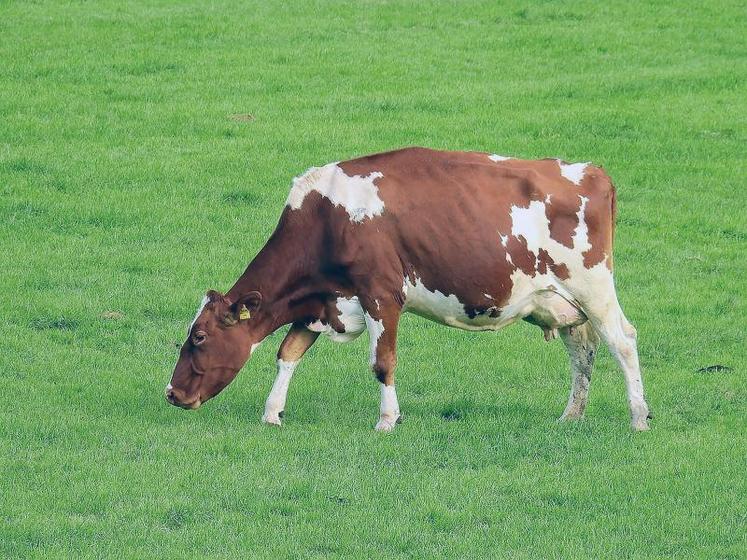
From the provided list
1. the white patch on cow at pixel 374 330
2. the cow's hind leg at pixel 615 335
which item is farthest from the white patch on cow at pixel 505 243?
the white patch on cow at pixel 374 330

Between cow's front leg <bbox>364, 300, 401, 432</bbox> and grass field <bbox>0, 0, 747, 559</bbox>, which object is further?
cow's front leg <bbox>364, 300, 401, 432</bbox>

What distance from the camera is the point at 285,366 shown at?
14594 millimetres

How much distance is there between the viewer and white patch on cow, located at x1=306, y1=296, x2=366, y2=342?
14.3 m

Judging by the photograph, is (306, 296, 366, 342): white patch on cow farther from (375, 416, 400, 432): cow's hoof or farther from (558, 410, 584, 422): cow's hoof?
(558, 410, 584, 422): cow's hoof

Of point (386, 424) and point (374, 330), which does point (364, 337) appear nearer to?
point (374, 330)

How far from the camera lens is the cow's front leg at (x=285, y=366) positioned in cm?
1438

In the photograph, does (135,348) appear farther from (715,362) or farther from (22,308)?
(715,362)

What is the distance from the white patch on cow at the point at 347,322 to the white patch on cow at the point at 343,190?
0.77 m

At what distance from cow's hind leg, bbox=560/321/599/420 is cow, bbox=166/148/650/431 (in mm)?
21

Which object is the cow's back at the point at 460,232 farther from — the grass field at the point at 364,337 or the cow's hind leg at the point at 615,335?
the grass field at the point at 364,337

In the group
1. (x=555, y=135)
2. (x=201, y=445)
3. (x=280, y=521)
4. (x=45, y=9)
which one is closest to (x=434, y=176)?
(x=201, y=445)

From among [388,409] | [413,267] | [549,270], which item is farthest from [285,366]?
[549,270]

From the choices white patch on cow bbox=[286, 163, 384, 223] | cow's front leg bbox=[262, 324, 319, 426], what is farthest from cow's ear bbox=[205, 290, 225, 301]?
white patch on cow bbox=[286, 163, 384, 223]

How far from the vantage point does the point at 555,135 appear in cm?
2475
